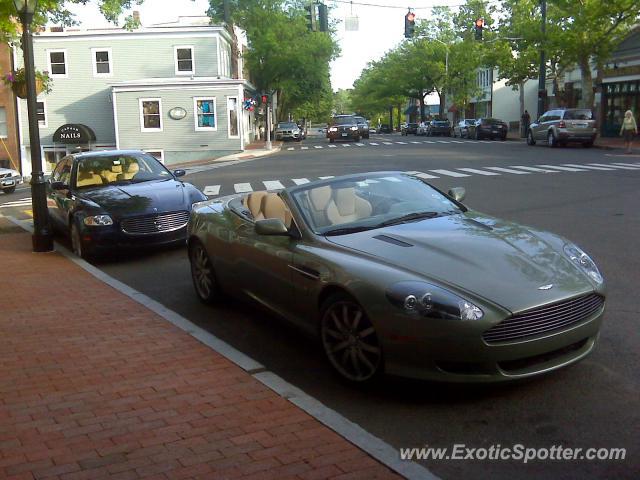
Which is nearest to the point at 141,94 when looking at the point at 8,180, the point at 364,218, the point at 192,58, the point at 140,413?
the point at 192,58

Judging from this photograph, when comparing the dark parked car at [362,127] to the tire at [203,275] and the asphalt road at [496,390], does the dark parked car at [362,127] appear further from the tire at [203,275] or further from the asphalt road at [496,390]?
the tire at [203,275]

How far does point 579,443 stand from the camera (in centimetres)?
367

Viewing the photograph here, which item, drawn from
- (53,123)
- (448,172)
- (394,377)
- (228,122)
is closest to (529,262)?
(394,377)

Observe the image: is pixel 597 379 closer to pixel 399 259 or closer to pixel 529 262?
pixel 529 262

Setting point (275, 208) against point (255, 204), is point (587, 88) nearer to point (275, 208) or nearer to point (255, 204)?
point (255, 204)

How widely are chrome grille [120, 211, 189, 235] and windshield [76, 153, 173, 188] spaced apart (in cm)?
140

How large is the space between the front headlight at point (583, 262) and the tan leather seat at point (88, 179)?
25.0ft

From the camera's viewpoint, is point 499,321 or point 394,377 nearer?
point 499,321

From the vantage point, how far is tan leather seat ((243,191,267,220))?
6.12 meters

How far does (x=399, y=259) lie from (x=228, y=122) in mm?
35215

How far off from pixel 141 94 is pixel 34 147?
30131mm

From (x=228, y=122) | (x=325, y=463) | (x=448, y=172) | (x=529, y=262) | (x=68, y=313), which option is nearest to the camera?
(x=325, y=463)

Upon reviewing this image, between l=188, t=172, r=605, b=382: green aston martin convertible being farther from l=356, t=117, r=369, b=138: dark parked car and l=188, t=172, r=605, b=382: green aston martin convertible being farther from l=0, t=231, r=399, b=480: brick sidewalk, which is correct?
l=356, t=117, r=369, b=138: dark parked car

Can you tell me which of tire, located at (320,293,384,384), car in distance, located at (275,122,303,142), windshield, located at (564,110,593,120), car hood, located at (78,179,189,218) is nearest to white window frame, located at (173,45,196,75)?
car in distance, located at (275,122,303,142)
